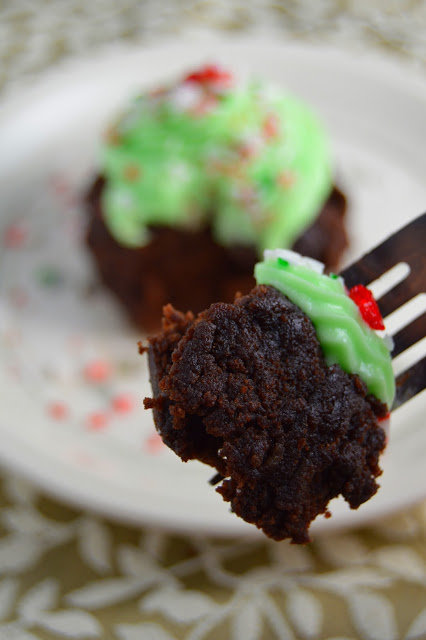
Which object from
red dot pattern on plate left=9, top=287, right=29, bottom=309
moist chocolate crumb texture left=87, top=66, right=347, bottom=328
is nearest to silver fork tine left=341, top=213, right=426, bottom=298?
moist chocolate crumb texture left=87, top=66, right=347, bottom=328

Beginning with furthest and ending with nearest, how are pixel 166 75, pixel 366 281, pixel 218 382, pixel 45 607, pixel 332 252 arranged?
pixel 166 75 → pixel 332 252 → pixel 45 607 → pixel 366 281 → pixel 218 382

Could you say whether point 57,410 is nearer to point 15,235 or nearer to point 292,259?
point 15,235

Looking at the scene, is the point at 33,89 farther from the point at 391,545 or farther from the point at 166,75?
the point at 391,545

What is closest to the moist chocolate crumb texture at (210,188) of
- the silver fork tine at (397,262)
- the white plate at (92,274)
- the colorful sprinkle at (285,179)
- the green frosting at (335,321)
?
the colorful sprinkle at (285,179)

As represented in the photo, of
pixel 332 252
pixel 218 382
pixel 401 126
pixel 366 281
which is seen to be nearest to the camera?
pixel 218 382

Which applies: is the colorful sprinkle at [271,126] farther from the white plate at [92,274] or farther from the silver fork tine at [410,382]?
the silver fork tine at [410,382]

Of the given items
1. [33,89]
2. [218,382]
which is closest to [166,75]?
[33,89]

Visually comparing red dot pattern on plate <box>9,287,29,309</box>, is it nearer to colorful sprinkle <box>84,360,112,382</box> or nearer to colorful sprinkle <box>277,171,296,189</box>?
colorful sprinkle <box>84,360,112,382</box>

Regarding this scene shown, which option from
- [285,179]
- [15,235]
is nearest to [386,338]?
[285,179]
